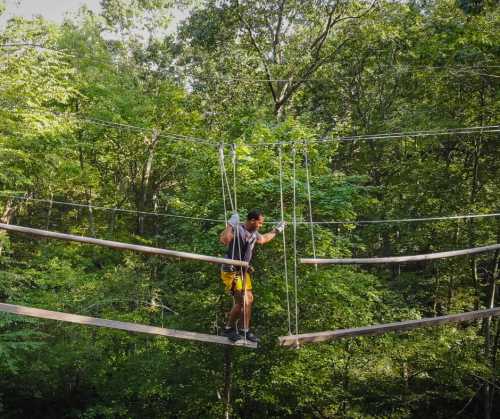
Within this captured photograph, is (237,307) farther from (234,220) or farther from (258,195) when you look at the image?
(258,195)

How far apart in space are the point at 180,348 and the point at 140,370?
880mm

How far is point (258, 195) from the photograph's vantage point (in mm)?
8141

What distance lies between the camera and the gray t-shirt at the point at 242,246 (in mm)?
4586

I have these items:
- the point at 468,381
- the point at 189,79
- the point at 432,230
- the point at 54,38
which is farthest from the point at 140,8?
the point at 468,381

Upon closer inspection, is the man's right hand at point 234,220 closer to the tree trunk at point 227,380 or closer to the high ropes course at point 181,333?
the high ropes course at point 181,333

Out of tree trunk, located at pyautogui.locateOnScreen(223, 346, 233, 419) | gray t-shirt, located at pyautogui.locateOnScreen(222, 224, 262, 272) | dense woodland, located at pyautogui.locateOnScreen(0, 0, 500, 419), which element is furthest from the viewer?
dense woodland, located at pyautogui.locateOnScreen(0, 0, 500, 419)

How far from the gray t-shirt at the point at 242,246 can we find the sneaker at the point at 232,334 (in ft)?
2.05

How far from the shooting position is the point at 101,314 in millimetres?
10406

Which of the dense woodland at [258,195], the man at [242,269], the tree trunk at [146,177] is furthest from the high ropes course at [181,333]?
the tree trunk at [146,177]

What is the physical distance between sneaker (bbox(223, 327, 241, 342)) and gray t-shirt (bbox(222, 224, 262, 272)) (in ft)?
2.05

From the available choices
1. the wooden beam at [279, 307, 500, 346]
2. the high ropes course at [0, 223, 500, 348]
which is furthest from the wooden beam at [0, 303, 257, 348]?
Result: the wooden beam at [279, 307, 500, 346]

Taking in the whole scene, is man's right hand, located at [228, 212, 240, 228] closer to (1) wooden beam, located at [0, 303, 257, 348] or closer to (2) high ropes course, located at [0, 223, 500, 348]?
(2) high ropes course, located at [0, 223, 500, 348]

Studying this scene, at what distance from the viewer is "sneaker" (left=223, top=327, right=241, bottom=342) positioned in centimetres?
463

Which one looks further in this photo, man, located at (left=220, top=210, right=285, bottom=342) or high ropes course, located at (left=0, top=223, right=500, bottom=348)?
man, located at (left=220, top=210, right=285, bottom=342)
